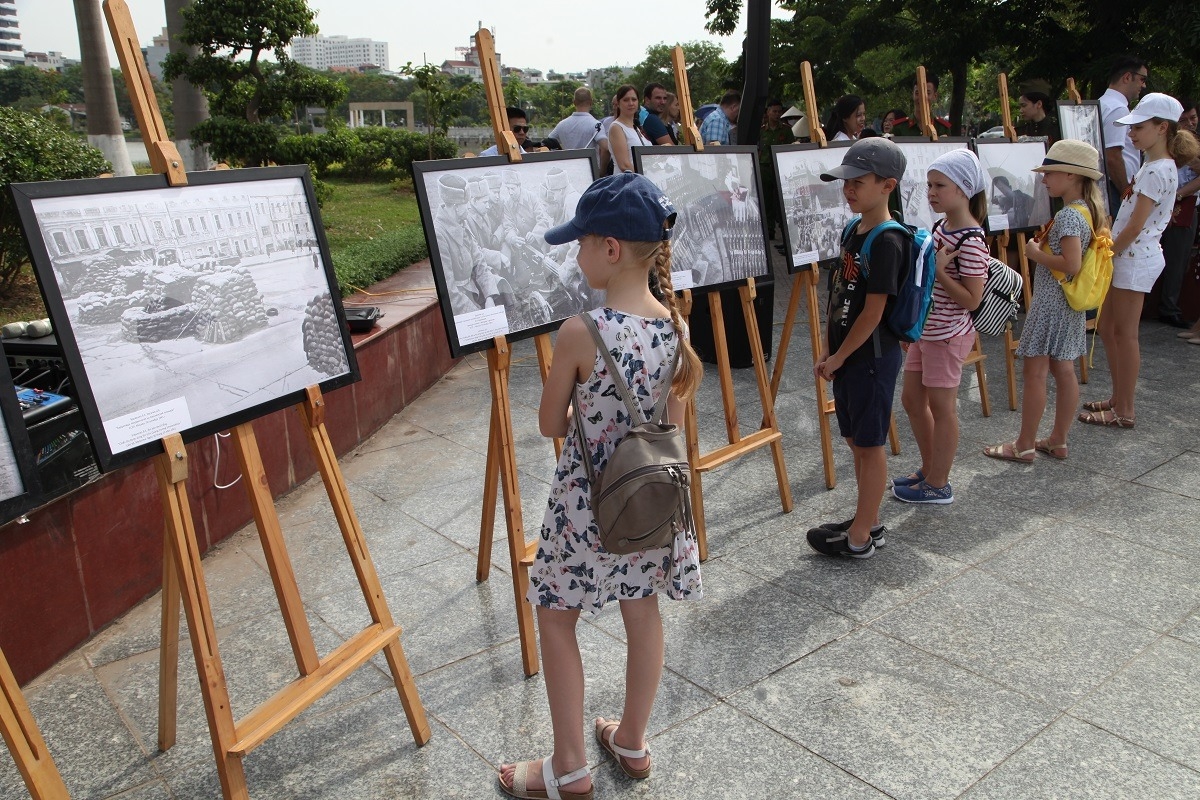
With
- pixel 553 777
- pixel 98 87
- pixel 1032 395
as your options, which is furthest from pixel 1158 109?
pixel 98 87

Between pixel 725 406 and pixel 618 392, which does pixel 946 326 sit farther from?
pixel 618 392

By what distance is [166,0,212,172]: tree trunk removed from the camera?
1266 centimetres

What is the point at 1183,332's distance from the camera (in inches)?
297

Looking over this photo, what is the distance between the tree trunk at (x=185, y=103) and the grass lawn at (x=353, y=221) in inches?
72.5

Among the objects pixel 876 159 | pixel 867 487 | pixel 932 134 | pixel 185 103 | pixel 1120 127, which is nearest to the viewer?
pixel 876 159

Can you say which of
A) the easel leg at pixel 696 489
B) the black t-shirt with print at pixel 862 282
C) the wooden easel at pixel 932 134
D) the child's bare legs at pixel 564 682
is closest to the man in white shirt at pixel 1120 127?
the wooden easel at pixel 932 134

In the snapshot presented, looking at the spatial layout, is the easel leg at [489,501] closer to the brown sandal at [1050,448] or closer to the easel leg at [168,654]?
the easel leg at [168,654]

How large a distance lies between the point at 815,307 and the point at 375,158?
18508mm

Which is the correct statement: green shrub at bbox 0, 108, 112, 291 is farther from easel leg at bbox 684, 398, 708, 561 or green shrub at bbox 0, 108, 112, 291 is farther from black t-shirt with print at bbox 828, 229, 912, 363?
black t-shirt with print at bbox 828, 229, 912, 363

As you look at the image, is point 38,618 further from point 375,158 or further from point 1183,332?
point 375,158

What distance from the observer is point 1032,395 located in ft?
15.6

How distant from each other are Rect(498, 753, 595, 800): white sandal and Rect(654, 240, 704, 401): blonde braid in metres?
1.02

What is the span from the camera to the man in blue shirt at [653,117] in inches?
303

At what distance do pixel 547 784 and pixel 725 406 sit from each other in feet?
6.83
